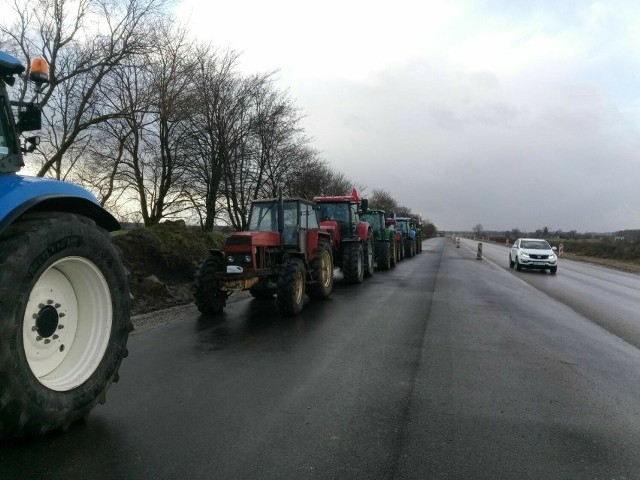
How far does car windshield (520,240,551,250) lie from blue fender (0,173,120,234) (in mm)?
21086

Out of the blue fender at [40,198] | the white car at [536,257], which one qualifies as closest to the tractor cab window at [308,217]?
the blue fender at [40,198]

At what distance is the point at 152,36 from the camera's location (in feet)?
61.8

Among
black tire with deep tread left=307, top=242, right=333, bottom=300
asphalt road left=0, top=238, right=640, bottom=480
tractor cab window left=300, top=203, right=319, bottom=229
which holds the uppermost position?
tractor cab window left=300, top=203, right=319, bottom=229

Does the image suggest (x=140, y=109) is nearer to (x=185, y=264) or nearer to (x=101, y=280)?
(x=185, y=264)

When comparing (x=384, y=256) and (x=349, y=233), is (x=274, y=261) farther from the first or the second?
(x=384, y=256)

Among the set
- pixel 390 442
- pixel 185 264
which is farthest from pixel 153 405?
pixel 185 264

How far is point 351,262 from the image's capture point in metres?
14.5

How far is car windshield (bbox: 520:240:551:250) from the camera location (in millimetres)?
21688

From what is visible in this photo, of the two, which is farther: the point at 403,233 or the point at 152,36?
the point at 403,233

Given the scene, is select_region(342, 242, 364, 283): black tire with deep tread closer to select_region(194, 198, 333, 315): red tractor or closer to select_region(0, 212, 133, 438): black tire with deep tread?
select_region(194, 198, 333, 315): red tractor

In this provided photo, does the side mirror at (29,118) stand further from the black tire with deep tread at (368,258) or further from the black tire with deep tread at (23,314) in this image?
the black tire with deep tread at (368,258)

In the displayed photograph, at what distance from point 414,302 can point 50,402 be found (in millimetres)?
8547

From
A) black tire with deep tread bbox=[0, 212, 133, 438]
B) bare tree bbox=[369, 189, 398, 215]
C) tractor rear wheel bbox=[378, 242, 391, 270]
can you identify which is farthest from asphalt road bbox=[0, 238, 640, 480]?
bare tree bbox=[369, 189, 398, 215]

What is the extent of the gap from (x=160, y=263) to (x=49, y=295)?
883 centimetres
